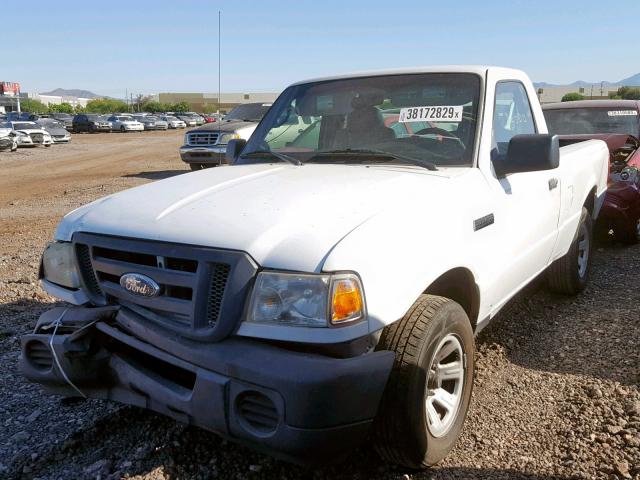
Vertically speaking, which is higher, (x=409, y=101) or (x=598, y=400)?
(x=409, y=101)

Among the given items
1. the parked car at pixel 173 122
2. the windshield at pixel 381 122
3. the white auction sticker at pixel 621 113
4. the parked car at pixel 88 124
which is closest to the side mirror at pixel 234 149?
the windshield at pixel 381 122

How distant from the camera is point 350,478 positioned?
9.10ft

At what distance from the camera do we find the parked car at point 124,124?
49.6m

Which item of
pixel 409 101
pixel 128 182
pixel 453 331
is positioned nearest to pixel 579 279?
pixel 409 101

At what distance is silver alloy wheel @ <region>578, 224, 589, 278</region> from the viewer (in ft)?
17.1

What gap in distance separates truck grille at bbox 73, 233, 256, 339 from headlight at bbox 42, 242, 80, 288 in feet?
0.54

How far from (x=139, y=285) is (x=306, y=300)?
76cm

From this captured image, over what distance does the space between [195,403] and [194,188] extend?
1226 millimetres

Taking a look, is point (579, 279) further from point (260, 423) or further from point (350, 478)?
point (260, 423)

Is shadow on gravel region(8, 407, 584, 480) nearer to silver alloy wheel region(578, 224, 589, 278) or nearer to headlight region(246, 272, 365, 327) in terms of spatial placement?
headlight region(246, 272, 365, 327)

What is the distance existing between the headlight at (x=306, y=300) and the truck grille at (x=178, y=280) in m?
0.07

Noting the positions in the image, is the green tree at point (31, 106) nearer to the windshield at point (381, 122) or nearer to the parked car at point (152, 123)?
the parked car at point (152, 123)

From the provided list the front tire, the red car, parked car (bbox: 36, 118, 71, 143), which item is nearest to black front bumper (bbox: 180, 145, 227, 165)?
the red car

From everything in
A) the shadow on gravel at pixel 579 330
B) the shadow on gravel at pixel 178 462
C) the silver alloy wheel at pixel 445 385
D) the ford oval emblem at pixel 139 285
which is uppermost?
the ford oval emblem at pixel 139 285
